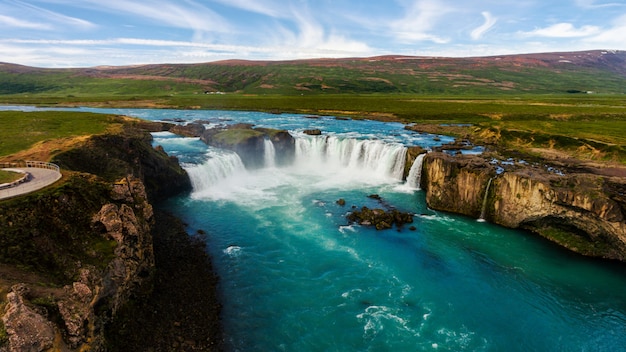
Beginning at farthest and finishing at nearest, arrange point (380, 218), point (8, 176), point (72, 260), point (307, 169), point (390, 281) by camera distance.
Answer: point (307, 169) < point (380, 218) < point (390, 281) < point (8, 176) < point (72, 260)

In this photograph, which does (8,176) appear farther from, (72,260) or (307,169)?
(307,169)

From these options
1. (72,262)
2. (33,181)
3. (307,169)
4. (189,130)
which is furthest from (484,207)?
(189,130)

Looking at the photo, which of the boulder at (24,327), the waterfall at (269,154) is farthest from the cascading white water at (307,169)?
the boulder at (24,327)

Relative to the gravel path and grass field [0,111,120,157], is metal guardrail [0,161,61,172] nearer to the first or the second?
the gravel path

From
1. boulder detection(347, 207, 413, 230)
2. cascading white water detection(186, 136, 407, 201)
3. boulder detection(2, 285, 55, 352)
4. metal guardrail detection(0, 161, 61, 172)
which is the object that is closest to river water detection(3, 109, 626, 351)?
boulder detection(347, 207, 413, 230)

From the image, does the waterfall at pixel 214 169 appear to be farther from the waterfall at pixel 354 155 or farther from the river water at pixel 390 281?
the waterfall at pixel 354 155

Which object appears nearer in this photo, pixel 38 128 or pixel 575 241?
pixel 575 241
